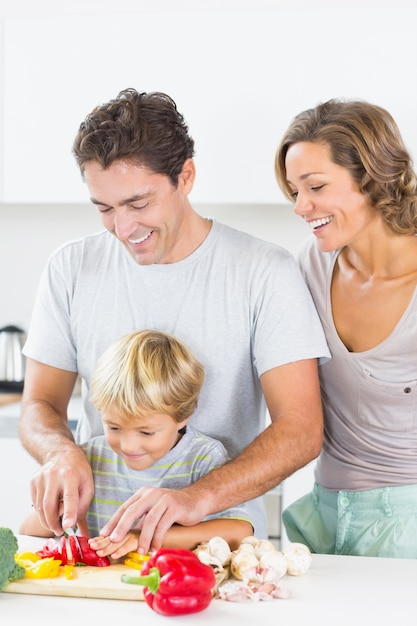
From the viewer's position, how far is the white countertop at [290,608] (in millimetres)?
1272

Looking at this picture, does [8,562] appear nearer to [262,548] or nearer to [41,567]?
[41,567]

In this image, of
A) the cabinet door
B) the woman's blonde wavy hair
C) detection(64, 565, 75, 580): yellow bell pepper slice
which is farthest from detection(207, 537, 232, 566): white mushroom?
the cabinet door

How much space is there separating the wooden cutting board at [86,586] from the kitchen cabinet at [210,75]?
5.86 ft

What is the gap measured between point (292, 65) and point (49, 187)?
895 mm

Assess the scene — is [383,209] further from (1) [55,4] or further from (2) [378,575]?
(1) [55,4]

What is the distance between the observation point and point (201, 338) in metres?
1.79

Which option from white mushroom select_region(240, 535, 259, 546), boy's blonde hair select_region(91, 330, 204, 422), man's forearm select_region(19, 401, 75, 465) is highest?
boy's blonde hair select_region(91, 330, 204, 422)

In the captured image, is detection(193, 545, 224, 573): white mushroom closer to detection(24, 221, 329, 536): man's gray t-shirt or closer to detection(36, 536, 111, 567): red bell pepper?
detection(36, 536, 111, 567): red bell pepper

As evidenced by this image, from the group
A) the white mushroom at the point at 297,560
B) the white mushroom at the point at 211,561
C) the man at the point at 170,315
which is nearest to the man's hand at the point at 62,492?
the man at the point at 170,315

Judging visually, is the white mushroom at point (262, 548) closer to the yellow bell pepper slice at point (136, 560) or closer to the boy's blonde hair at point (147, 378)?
the yellow bell pepper slice at point (136, 560)

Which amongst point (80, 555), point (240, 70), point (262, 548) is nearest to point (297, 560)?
point (262, 548)

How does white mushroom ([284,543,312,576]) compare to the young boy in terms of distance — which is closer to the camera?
white mushroom ([284,543,312,576])

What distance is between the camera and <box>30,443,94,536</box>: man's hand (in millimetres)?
1520

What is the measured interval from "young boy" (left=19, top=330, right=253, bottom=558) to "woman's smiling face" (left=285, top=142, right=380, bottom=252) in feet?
1.27
